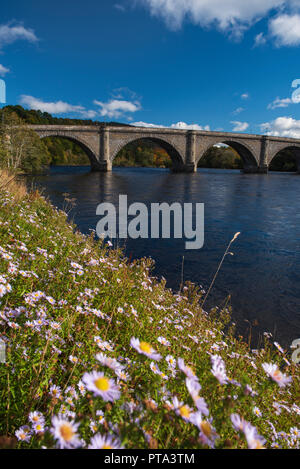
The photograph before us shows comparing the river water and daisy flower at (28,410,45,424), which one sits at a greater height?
daisy flower at (28,410,45,424)

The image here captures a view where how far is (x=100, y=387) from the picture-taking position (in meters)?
0.94

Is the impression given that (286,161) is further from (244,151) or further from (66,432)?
(66,432)

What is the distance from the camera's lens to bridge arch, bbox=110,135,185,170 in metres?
46.5

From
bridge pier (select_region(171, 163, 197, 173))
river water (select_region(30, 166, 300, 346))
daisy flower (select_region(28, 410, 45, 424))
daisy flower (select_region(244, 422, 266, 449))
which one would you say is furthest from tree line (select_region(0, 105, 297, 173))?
daisy flower (select_region(244, 422, 266, 449))

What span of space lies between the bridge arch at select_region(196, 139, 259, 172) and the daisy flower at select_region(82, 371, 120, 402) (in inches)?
2181

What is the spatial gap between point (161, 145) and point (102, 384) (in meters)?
54.3

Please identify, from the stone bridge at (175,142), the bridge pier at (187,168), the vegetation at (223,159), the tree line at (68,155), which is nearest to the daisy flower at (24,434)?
the tree line at (68,155)

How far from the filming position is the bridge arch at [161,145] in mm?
46469

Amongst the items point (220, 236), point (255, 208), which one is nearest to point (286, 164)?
point (255, 208)

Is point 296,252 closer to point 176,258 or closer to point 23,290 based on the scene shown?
point 176,258

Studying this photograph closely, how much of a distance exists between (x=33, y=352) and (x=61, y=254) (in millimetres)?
2178

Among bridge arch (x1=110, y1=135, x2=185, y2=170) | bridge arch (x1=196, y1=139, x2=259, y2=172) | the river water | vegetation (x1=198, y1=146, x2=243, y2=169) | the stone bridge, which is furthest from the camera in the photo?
vegetation (x1=198, y1=146, x2=243, y2=169)

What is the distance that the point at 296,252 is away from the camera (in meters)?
8.78

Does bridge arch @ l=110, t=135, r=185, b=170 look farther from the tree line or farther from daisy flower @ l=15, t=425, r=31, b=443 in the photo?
daisy flower @ l=15, t=425, r=31, b=443
